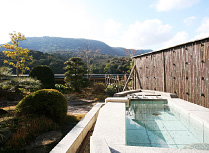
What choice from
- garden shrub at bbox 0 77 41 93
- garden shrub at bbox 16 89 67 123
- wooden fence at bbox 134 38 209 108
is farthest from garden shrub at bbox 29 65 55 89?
wooden fence at bbox 134 38 209 108

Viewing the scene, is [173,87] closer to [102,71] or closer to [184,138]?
[184,138]

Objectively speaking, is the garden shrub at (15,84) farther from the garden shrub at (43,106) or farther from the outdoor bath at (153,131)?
the outdoor bath at (153,131)

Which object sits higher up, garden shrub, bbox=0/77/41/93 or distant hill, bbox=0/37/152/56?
distant hill, bbox=0/37/152/56

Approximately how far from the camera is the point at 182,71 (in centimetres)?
517

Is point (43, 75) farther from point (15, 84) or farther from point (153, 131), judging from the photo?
point (153, 131)

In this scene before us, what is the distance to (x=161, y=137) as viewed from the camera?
2805 mm

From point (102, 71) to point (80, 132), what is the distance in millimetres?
23317

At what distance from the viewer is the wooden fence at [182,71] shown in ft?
13.8

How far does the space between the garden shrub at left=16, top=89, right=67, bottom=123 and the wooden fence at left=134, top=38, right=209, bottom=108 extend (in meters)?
4.56

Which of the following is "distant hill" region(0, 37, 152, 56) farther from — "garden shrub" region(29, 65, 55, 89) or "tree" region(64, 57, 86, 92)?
"garden shrub" region(29, 65, 55, 89)

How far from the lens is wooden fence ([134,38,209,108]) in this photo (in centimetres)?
420

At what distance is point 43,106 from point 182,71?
5.21 m

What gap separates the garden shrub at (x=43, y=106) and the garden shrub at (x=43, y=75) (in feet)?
18.0

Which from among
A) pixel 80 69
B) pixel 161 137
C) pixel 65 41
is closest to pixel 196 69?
pixel 161 137
